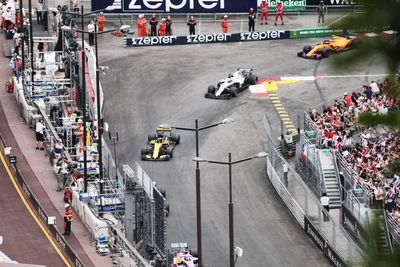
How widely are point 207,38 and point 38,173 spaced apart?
26.0 metres

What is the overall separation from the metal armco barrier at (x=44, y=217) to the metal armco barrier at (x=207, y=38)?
21.6m

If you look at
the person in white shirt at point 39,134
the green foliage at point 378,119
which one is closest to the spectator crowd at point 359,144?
the person in white shirt at point 39,134

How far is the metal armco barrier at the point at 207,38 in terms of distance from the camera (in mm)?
80500

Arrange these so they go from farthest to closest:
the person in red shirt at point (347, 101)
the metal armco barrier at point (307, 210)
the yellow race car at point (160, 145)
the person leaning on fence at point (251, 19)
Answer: the person leaning on fence at point (251, 19)
the person in red shirt at point (347, 101)
the yellow race car at point (160, 145)
the metal armco barrier at point (307, 210)

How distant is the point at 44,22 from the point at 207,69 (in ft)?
37.6

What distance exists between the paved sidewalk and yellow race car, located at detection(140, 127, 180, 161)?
5.30 m

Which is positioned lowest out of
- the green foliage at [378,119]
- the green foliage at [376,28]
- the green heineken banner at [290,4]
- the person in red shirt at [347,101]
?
the person in red shirt at [347,101]

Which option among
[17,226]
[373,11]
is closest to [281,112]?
[17,226]

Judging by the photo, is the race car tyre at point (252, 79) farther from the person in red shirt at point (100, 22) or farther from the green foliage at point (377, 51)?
the green foliage at point (377, 51)

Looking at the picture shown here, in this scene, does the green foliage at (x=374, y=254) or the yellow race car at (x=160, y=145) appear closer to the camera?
the green foliage at (x=374, y=254)

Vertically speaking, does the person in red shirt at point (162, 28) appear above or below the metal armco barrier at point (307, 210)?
above

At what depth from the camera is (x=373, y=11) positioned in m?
3.48

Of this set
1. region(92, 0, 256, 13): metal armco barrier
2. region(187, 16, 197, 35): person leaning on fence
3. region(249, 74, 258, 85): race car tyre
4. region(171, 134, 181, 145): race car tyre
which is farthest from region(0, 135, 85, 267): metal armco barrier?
region(92, 0, 256, 13): metal armco barrier

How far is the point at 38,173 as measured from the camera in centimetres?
5753
